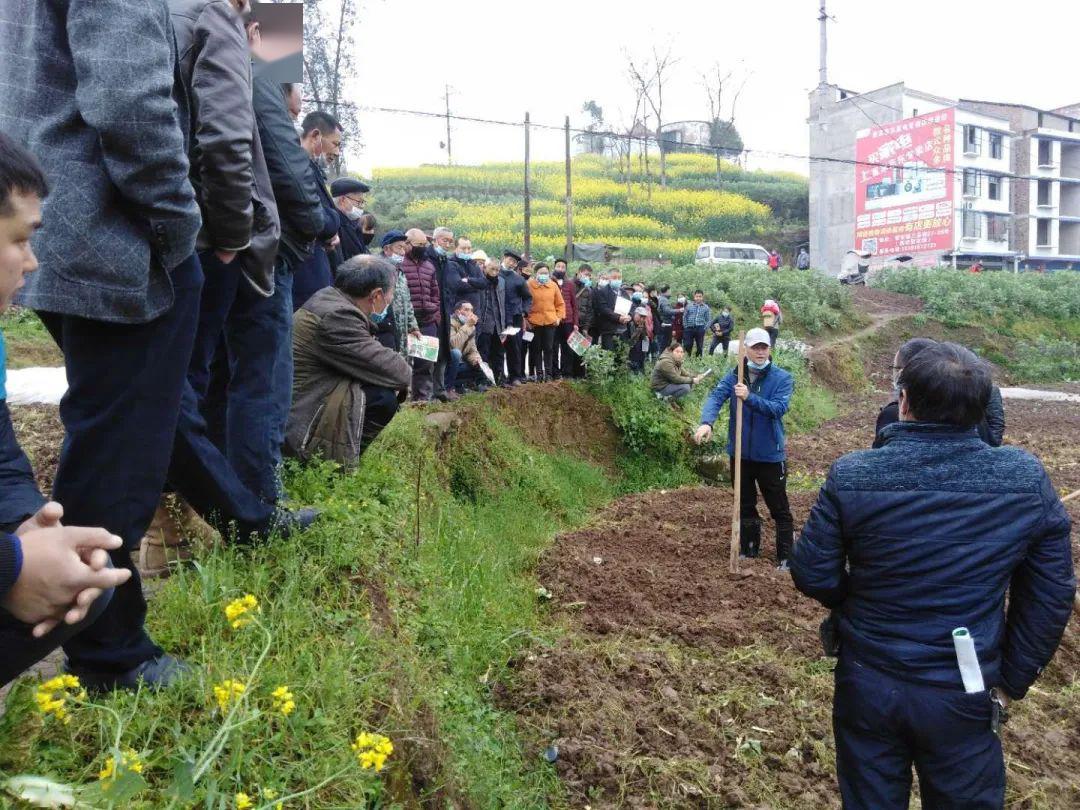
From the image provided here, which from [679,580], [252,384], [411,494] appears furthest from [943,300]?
[252,384]

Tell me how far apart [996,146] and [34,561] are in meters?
54.7

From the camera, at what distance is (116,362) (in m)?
2.23

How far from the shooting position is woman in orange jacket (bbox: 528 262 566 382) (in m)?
11.8

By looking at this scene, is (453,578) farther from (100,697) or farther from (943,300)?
(943,300)

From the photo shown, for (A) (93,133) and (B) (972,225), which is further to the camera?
(B) (972,225)

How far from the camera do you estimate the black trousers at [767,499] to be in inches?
293

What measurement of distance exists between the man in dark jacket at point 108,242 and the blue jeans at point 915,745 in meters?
2.11

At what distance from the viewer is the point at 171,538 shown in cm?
342

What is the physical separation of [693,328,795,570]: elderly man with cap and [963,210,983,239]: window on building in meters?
43.3

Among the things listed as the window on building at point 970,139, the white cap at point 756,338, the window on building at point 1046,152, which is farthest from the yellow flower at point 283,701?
the window on building at point 1046,152

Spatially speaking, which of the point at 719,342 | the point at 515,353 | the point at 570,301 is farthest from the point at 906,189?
the point at 515,353

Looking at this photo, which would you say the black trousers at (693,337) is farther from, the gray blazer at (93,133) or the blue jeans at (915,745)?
the gray blazer at (93,133)

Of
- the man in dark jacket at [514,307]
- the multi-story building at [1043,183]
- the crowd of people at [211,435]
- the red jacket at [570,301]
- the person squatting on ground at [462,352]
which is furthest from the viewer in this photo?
the multi-story building at [1043,183]

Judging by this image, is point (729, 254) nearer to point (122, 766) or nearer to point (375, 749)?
point (375, 749)
